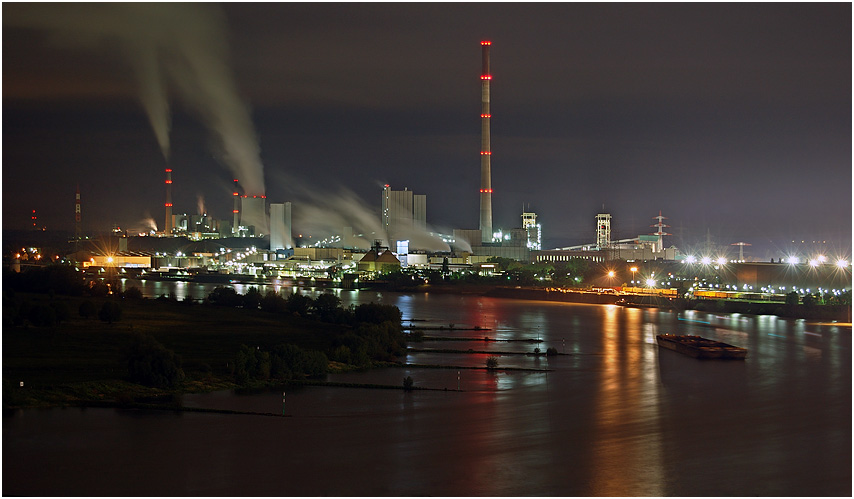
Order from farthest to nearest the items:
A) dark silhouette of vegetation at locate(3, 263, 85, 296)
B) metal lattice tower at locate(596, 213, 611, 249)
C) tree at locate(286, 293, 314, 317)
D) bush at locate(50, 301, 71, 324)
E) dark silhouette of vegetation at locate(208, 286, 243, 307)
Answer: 1. metal lattice tower at locate(596, 213, 611, 249)
2. dark silhouette of vegetation at locate(208, 286, 243, 307)
3. dark silhouette of vegetation at locate(3, 263, 85, 296)
4. tree at locate(286, 293, 314, 317)
5. bush at locate(50, 301, 71, 324)

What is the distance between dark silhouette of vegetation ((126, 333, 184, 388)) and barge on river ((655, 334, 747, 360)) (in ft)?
15.3

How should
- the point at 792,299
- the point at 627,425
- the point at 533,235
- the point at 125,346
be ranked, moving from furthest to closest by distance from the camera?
the point at 533,235
the point at 792,299
the point at 125,346
the point at 627,425

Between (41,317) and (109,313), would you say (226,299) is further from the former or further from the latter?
(41,317)

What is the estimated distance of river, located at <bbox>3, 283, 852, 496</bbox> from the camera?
12.6ft

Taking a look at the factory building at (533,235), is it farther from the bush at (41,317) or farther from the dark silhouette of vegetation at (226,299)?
the bush at (41,317)

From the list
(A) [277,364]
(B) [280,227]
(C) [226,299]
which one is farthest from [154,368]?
(B) [280,227]

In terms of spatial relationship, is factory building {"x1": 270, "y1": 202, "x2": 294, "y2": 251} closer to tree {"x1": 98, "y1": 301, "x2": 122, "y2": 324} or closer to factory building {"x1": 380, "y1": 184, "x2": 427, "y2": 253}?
factory building {"x1": 380, "y1": 184, "x2": 427, "y2": 253}

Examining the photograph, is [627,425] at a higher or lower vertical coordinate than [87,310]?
lower

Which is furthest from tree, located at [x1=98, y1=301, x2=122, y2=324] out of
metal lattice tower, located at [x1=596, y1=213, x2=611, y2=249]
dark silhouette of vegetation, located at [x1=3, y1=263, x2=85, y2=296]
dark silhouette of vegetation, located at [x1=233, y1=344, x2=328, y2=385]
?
metal lattice tower, located at [x1=596, y1=213, x2=611, y2=249]

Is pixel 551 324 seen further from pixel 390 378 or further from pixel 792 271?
pixel 792 271

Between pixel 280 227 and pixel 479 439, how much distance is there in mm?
23125

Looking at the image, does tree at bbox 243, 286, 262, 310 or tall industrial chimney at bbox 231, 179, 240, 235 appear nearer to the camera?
tree at bbox 243, 286, 262, 310

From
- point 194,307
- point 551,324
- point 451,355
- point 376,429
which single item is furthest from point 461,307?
point 376,429

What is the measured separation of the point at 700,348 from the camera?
7848mm
